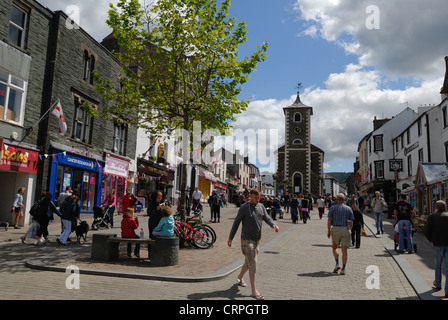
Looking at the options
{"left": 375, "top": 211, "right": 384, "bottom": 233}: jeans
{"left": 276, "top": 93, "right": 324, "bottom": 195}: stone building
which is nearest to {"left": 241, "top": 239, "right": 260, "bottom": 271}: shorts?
{"left": 375, "top": 211, "right": 384, "bottom": 233}: jeans

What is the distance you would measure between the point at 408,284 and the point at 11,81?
16.2m

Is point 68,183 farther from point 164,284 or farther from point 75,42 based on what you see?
point 164,284

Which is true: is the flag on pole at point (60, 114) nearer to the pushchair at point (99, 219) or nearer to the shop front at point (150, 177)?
the pushchair at point (99, 219)

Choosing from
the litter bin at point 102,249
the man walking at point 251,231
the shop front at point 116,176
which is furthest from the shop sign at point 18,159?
the man walking at point 251,231

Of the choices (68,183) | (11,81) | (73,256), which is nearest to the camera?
(73,256)

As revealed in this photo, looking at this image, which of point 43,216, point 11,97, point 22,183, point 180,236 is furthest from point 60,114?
point 180,236

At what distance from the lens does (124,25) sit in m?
11.9

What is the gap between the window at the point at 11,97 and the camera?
14.2 m

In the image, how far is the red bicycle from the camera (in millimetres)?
10578

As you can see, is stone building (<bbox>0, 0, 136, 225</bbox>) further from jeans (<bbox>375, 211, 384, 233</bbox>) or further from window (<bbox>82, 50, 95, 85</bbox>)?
jeans (<bbox>375, 211, 384, 233</bbox>)

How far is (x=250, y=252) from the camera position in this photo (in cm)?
614
